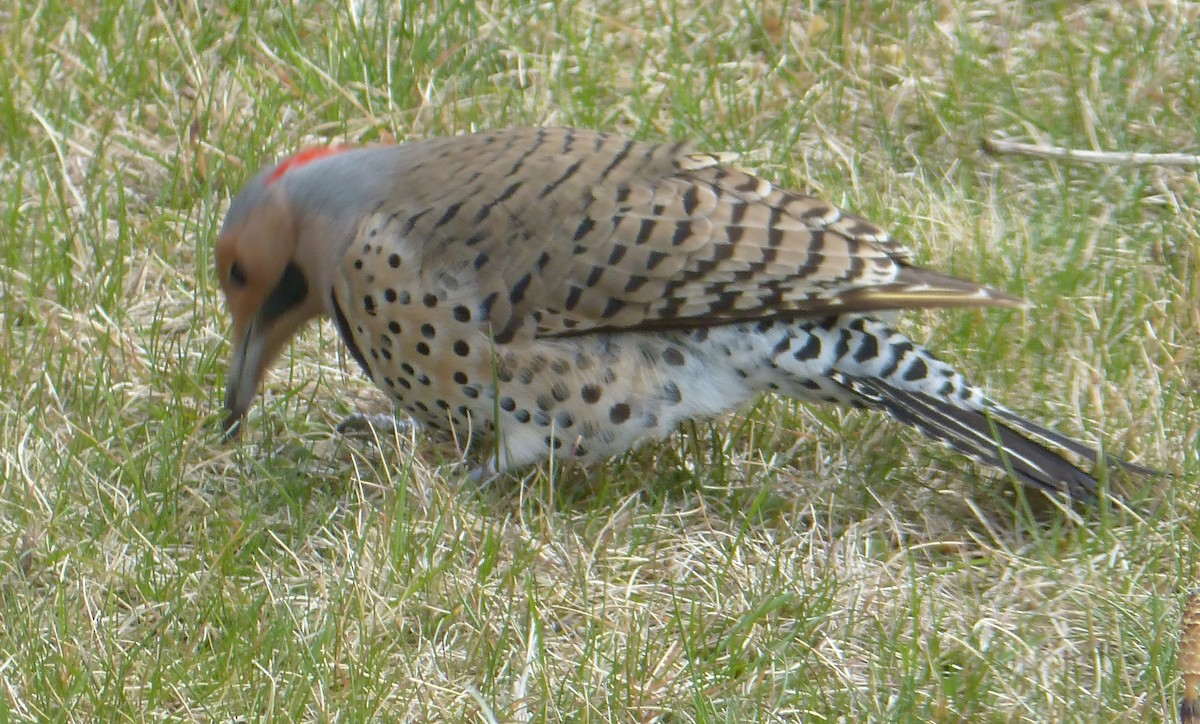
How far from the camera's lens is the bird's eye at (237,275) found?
4633 millimetres

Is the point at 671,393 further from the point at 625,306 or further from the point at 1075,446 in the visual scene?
the point at 1075,446

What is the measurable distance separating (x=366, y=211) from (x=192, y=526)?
912 mm

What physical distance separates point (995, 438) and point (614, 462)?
101cm

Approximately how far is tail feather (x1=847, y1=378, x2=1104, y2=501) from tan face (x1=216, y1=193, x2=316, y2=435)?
1522 mm

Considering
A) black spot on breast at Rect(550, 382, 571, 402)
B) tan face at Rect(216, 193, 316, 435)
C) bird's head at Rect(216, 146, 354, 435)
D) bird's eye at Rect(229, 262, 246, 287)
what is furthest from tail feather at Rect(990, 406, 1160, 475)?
bird's eye at Rect(229, 262, 246, 287)

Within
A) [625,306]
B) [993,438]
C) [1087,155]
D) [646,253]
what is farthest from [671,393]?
[1087,155]

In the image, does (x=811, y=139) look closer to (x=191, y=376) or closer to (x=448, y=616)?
(x=191, y=376)

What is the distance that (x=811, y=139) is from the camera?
6.03 m

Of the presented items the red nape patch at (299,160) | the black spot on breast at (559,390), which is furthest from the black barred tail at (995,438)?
the red nape patch at (299,160)

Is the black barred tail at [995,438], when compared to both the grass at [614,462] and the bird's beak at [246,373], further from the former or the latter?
the bird's beak at [246,373]

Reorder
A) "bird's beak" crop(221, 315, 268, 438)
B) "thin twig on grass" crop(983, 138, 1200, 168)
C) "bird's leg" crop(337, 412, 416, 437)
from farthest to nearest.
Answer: "thin twig on grass" crop(983, 138, 1200, 168) < "bird's leg" crop(337, 412, 416, 437) < "bird's beak" crop(221, 315, 268, 438)

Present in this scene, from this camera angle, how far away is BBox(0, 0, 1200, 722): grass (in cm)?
369

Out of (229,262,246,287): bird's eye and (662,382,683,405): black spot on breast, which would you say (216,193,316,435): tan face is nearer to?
(229,262,246,287): bird's eye

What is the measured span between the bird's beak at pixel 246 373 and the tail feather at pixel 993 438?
1.59m
